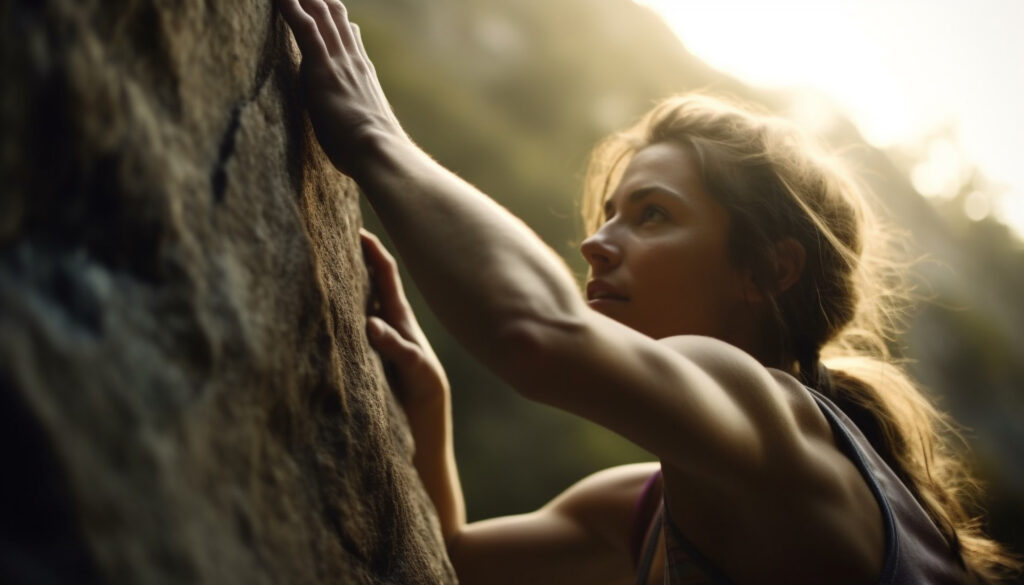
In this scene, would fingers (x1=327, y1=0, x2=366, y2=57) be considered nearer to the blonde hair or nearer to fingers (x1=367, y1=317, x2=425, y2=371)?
fingers (x1=367, y1=317, x2=425, y2=371)

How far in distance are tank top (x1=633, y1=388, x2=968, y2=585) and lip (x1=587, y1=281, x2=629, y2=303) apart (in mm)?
318

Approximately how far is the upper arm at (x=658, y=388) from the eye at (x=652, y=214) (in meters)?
0.45

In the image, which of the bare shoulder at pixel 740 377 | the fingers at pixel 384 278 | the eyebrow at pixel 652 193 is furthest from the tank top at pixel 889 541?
the fingers at pixel 384 278

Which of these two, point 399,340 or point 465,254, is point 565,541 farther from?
point 465,254

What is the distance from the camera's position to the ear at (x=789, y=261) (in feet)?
4.05

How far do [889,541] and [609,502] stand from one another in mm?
645

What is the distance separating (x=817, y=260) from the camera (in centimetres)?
125

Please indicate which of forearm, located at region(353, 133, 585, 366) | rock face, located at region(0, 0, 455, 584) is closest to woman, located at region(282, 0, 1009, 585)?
forearm, located at region(353, 133, 585, 366)

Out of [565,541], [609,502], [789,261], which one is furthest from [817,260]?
[565,541]

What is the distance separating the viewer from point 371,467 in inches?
33.2

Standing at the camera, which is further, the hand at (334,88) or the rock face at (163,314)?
the hand at (334,88)

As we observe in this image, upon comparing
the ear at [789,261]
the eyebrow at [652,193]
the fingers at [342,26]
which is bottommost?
the ear at [789,261]

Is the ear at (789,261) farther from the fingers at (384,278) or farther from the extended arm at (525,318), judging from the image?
the fingers at (384,278)

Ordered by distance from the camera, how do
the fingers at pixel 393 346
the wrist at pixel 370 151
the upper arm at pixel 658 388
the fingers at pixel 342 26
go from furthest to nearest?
the fingers at pixel 393 346 → the fingers at pixel 342 26 → the wrist at pixel 370 151 → the upper arm at pixel 658 388
